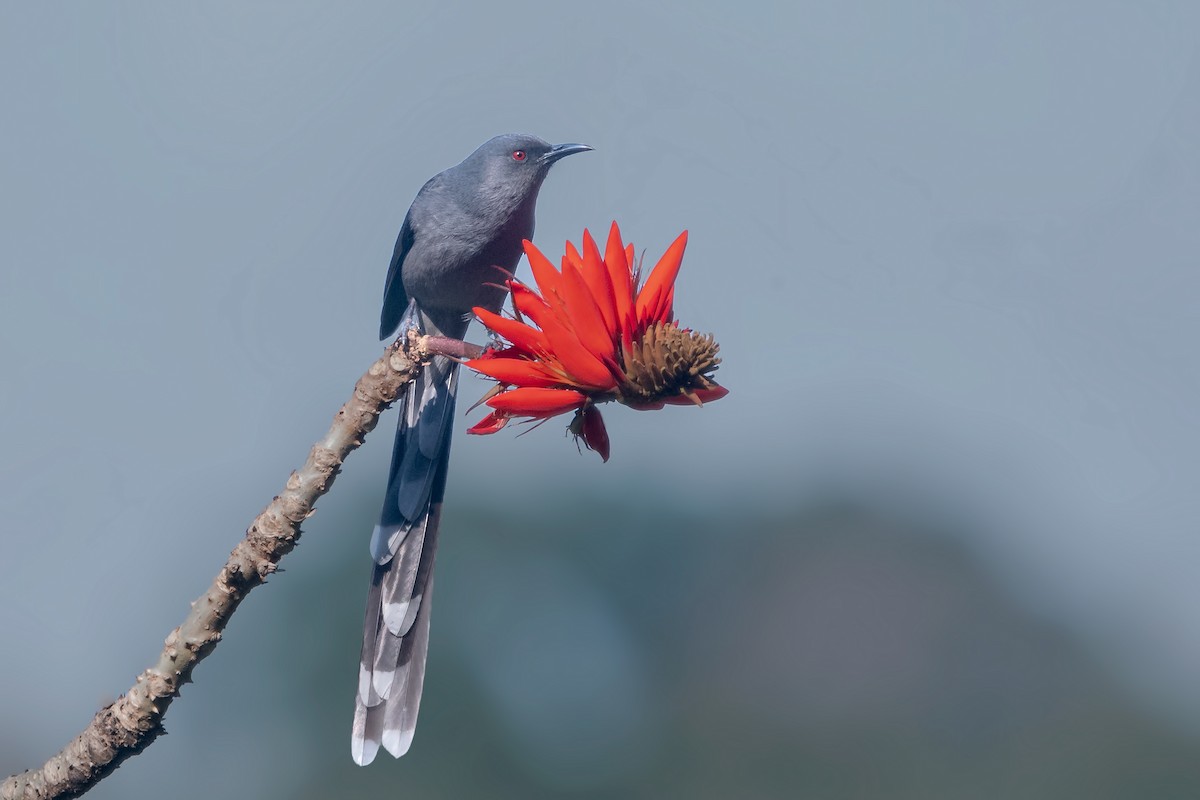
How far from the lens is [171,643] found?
2414mm

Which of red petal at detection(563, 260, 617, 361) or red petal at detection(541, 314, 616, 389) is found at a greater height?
red petal at detection(563, 260, 617, 361)

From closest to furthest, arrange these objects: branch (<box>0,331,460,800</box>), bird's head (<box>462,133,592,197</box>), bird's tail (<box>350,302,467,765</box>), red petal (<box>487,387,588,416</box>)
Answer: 1. branch (<box>0,331,460,800</box>)
2. red petal (<box>487,387,588,416</box>)
3. bird's tail (<box>350,302,467,765</box>)
4. bird's head (<box>462,133,592,197</box>)

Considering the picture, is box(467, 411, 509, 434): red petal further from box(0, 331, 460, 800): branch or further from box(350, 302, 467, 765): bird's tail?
box(350, 302, 467, 765): bird's tail

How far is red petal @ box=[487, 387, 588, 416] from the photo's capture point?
2.51 metres

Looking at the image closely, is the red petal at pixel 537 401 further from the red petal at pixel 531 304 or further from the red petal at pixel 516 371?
the red petal at pixel 531 304

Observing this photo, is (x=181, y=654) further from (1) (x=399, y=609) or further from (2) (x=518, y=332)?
(1) (x=399, y=609)

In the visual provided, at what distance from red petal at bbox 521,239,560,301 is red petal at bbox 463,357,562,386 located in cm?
16

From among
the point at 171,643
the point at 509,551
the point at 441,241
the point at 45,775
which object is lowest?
the point at 45,775

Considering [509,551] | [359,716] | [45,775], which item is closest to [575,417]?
[45,775]

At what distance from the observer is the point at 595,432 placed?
8.75 feet

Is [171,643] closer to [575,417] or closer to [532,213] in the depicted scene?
[575,417]

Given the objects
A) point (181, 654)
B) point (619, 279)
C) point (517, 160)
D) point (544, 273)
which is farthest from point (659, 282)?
point (517, 160)

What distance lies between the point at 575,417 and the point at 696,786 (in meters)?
16.0

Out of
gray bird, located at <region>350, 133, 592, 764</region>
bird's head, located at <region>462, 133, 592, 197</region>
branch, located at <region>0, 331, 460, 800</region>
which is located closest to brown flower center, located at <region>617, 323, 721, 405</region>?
branch, located at <region>0, 331, 460, 800</region>
